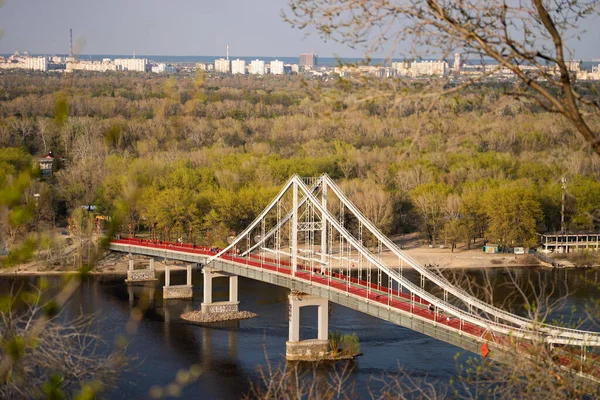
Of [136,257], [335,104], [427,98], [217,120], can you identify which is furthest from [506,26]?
[217,120]

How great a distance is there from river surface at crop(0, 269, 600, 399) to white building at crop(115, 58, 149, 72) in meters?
104

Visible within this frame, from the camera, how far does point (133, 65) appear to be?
5295 inches

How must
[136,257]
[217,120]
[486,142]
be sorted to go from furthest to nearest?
[217,120]
[486,142]
[136,257]

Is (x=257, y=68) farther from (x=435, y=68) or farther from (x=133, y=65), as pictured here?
(x=435, y=68)

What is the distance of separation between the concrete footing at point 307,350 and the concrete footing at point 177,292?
7804 mm

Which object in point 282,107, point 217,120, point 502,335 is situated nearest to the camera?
point 502,335

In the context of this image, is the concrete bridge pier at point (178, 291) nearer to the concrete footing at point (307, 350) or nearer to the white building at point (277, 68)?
the concrete footing at point (307, 350)

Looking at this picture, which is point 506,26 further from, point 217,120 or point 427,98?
point 217,120

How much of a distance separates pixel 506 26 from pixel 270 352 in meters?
18.1

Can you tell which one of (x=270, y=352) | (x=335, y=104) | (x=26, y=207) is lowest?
(x=270, y=352)

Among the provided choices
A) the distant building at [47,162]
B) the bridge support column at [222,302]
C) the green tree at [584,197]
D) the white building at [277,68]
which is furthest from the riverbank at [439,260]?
the white building at [277,68]

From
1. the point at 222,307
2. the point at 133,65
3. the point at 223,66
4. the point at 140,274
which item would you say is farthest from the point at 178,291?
the point at 223,66

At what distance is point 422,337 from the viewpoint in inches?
925

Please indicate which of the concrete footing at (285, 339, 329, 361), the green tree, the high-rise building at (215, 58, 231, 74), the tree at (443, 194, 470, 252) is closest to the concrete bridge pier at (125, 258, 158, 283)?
the tree at (443, 194, 470, 252)
